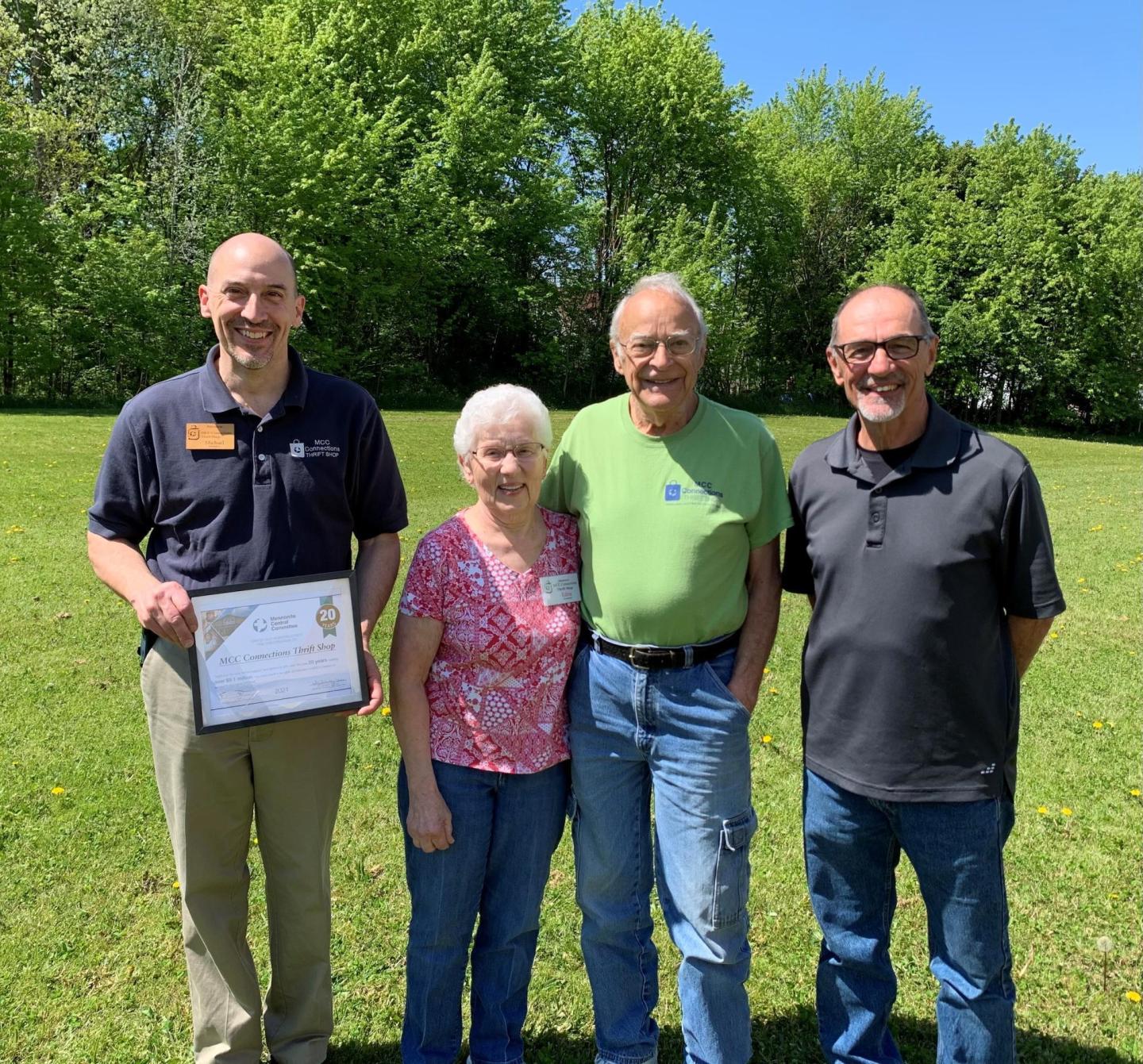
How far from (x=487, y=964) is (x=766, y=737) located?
345 cm

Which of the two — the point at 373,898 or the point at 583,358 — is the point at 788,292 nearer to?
the point at 583,358

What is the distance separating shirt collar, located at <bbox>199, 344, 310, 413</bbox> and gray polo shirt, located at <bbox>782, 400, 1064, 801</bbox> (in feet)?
5.67

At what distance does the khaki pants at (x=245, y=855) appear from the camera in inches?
113

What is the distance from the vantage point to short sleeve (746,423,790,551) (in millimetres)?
2887

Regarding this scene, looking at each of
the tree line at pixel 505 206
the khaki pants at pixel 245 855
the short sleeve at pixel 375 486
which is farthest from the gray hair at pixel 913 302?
the tree line at pixel 505 206

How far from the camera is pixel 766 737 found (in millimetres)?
6098

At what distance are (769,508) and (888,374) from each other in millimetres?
543

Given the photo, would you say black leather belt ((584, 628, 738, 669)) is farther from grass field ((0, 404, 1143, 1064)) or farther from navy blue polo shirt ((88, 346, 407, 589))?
grass field ((0, 404, 1143, 1064))

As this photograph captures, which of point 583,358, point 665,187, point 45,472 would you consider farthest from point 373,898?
point 665,187

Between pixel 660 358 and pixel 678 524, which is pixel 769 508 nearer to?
pixel 678 524

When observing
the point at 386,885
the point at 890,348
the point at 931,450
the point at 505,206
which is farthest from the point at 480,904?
the point at 505,206

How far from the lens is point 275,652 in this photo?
8.96ft

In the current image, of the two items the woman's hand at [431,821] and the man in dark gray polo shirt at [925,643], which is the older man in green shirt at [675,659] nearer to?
the man in dark gray polo shirt at [925,643]

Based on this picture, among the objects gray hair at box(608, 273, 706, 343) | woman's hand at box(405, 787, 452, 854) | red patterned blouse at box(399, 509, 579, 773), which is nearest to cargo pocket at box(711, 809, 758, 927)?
red patterned blouse at box(399, 509, 579, 773)
